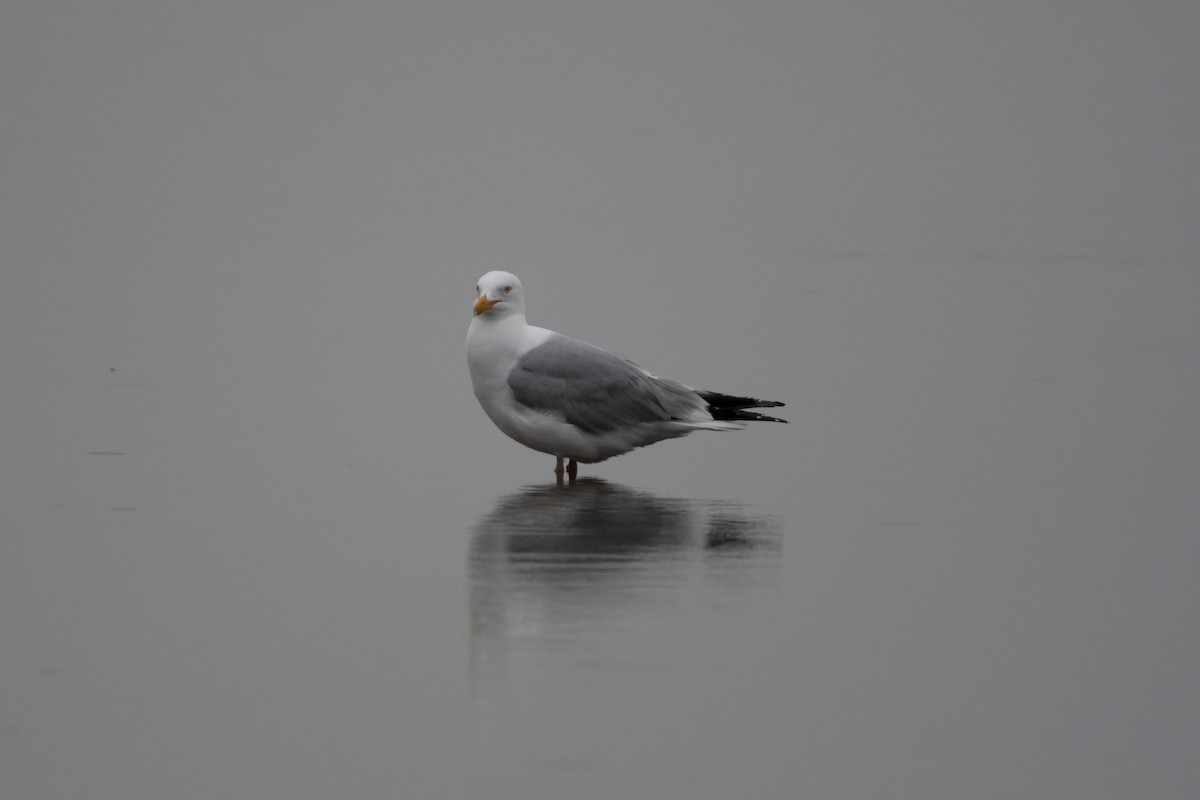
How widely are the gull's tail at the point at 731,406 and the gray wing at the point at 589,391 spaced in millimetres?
100

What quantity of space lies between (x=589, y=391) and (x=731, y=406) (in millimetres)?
827

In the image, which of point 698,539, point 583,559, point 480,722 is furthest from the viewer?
point 698,539

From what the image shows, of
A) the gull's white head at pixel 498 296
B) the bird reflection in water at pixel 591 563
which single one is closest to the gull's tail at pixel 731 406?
the bird reflection in water at pixel 591 563

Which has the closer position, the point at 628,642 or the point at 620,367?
the point at 628,642

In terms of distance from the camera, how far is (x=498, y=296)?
871cm

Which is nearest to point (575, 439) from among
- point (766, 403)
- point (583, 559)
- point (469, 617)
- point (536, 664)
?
point (766, 403)

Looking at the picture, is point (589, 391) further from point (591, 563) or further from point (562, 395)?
point (591, 563)

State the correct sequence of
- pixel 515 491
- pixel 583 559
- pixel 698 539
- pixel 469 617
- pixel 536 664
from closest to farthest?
pixel 536 664, pixel 469 617, pixel 583 559, pixel 698 539, pixel 515 491

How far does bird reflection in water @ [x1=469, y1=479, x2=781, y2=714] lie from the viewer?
5.69 meters

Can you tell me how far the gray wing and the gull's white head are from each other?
287 millimetres

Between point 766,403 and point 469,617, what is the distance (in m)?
3.41

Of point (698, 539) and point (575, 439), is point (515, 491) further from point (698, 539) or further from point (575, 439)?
point (698, 539)

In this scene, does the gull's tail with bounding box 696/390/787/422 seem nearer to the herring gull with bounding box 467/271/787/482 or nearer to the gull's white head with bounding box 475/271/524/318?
the herring gull with bounding box 467/271/787/482

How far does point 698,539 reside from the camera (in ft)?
23.8
